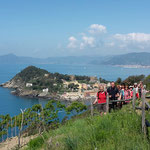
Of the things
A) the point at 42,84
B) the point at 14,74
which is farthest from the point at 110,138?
the point at 14,74

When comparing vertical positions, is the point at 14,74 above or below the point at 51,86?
above

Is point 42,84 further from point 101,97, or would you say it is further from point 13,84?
point 101,97

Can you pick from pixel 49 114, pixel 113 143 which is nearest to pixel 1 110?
pixel 49 114

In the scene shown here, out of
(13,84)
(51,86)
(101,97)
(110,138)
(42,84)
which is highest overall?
(101,97)

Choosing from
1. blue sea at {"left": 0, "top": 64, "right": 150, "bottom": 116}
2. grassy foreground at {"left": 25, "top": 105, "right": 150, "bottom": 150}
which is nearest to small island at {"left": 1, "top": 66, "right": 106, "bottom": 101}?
blue sea at {"left": 0, "top": 64, "right": 150, "bottom": 116}

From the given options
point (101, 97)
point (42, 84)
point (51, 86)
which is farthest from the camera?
point (42, 84)

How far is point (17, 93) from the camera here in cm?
7175

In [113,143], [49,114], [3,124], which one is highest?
[113,143]

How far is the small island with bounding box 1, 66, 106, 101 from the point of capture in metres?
68.2

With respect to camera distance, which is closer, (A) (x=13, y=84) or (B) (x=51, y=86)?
(B) (x=51, y=86)

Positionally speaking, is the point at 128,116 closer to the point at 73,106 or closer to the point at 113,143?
the point at 113,143

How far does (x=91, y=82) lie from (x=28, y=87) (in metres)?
25.2

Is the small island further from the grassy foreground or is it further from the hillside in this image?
the grassy foreground

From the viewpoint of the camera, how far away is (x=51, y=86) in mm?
80375
